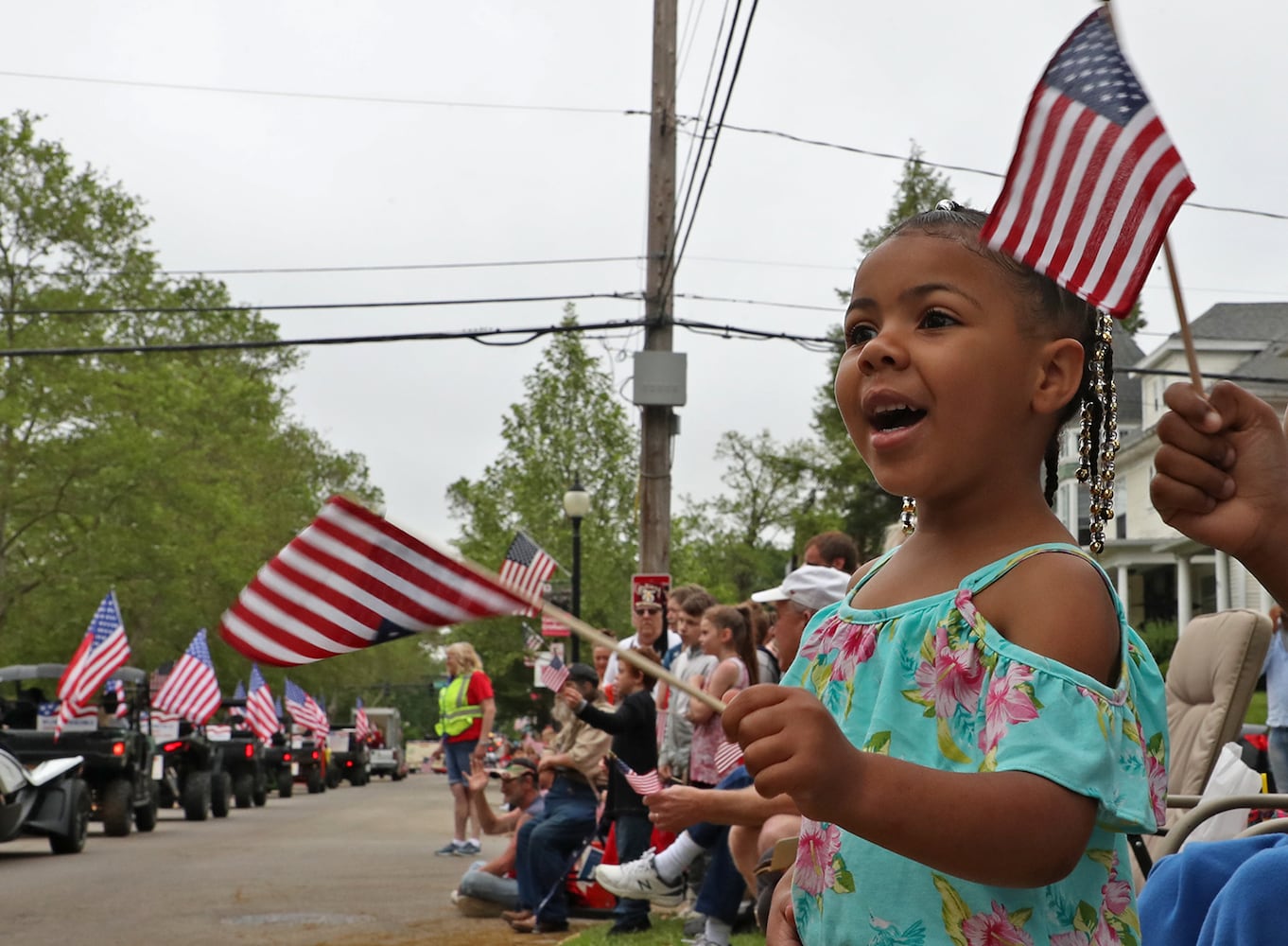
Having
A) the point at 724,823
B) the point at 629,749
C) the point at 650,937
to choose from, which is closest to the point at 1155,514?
the point at 629,749

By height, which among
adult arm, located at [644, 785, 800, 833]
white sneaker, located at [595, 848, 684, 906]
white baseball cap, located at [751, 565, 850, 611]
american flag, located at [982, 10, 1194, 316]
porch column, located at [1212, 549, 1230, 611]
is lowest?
white sneaker, located at [595, 848, 684, 906]

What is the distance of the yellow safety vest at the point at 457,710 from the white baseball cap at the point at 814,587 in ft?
27.5

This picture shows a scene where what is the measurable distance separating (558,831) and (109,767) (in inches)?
380

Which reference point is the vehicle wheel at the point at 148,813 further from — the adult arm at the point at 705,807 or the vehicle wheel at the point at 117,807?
the adult arm at the point at 705,807

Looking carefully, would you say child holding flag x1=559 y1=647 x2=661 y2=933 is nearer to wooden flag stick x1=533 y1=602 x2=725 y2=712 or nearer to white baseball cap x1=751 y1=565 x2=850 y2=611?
white baseball cap x1=751 y1=565 x2=850 y2=611

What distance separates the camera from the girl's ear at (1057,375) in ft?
6.52

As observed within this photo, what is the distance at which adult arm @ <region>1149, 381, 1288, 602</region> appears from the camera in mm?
1909

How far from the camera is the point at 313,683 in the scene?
176 feet

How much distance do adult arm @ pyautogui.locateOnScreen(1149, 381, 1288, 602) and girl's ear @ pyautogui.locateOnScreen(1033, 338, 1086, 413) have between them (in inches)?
4.9

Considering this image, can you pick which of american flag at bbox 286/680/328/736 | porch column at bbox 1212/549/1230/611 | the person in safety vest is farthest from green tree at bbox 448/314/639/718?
the person in safety vest

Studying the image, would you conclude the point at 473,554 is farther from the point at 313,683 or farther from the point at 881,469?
the point at 881,469

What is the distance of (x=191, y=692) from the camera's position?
2122cm

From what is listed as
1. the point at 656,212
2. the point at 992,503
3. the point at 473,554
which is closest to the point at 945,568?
the point at 992,503

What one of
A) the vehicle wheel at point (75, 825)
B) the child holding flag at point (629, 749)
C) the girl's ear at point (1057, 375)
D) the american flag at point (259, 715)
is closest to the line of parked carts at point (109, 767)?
the vehicle wheel at point (75, 825)
